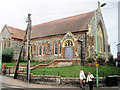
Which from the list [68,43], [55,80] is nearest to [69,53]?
[68,43]

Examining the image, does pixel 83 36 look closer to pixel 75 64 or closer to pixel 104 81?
pixel 75 64

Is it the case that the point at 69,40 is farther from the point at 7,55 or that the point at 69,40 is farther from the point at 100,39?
the point at 7,55

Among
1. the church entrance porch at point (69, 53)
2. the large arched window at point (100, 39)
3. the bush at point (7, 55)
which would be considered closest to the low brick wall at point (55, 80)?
the church entrance porch at point (69, 53)

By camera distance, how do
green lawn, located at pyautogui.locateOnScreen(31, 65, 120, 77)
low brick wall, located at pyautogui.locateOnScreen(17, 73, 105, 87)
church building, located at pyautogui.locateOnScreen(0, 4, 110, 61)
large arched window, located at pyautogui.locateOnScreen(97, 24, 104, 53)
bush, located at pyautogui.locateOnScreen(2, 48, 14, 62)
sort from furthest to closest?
bush, located at pyautogui.locateOnScreen(2, 48, 14, 62) → large arched window, located at pyautogui.locateOnScreen(97, 24, 104, 53) → church building, located at pyautogui.locateOnScreen(0, 4, 110, 61) → green lawn, located at pyautogui.locateOnScreen(31, 65, 120, 77) → low brick wall, located at pyautogui.locateOnScreen(17, 73, 105, 87)

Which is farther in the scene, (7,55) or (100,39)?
(100,39)

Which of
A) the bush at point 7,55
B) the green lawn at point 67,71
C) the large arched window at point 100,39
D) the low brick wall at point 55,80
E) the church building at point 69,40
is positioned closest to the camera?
the low brick wall at point 55,80

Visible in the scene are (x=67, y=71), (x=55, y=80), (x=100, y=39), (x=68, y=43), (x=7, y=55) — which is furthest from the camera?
(x=100, y=39)

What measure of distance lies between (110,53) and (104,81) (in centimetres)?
2204

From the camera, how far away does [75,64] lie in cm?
2342

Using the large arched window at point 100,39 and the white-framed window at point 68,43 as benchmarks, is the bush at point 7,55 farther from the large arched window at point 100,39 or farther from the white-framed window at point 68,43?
the large arched window at point 100,39

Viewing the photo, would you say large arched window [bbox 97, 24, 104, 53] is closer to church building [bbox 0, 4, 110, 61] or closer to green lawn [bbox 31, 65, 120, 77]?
church building [bbox 0, 4, 110, 61]

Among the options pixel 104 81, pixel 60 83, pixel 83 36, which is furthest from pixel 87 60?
pixel 60 83

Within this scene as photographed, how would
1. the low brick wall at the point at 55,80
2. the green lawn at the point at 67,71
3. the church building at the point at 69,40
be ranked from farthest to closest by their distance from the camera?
the church building at the point at 69,40
the green lawn at the point at 67,71
the low brick wall at the point at 55,80

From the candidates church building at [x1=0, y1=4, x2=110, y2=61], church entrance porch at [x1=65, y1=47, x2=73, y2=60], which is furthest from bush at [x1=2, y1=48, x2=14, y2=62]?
church entrance porch at [x1=65, y1=47, x2=73, y2=60]
